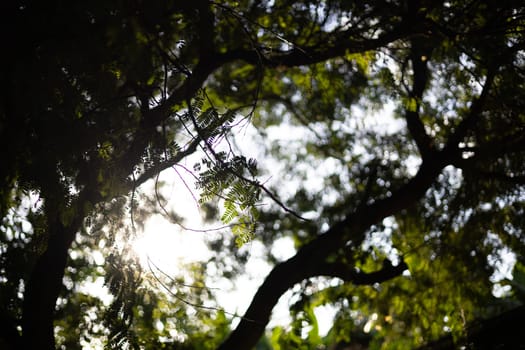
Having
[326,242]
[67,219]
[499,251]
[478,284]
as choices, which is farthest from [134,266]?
[499,251]

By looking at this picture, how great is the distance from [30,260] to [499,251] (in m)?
4.91

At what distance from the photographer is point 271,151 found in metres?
8.54

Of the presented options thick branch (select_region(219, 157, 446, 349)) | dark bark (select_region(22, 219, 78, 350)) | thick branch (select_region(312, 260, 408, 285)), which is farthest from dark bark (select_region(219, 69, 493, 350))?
dark bark (select_region(22, 219, 78, 350))

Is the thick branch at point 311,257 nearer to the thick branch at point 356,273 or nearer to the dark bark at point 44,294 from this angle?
the thick branch at point 356,273

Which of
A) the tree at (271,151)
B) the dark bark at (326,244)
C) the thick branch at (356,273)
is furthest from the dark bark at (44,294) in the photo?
the thick branch at (356,273)

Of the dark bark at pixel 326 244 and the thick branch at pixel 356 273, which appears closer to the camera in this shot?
the dark bark at pixel 326 244

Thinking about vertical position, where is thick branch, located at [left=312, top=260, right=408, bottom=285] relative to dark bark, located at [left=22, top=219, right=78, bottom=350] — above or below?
above

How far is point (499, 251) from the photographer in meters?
5.82

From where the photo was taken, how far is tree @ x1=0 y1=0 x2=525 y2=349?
94.5 inches

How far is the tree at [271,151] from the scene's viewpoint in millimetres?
2400

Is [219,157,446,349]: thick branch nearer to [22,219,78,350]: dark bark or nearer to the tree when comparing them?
the tree

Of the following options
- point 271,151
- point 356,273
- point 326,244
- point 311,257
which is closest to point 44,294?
point 311,257

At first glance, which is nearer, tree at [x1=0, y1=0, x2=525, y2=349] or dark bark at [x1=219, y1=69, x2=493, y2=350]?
tree at [x1=0, y1=0, x2=525, y2=349]

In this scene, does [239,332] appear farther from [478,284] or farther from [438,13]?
[438,13]
